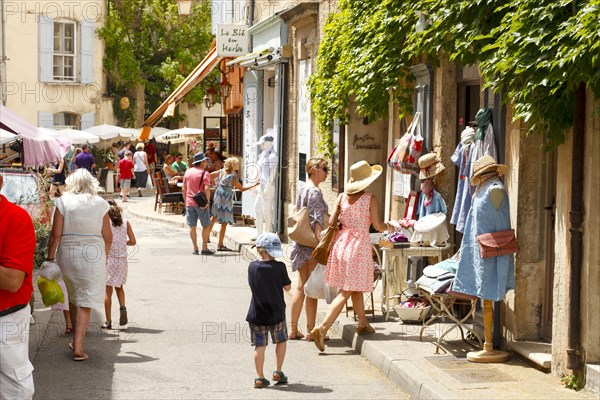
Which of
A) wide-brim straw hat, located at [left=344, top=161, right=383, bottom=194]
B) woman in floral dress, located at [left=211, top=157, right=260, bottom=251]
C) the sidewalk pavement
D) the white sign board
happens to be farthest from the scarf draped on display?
the white sign board

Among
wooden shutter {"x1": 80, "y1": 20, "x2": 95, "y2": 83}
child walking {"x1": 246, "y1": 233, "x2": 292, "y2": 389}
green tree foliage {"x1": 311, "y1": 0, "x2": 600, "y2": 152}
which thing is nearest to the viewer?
green tree foliage {"x1": 311, "y1": 0, "x2": 600, "y2": 152}

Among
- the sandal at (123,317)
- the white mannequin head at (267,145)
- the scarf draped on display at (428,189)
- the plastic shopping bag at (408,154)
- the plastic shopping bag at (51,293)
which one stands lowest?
the sandal at (123,317)

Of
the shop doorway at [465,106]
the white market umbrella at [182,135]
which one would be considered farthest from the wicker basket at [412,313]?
the white market umbrella at [182,135]

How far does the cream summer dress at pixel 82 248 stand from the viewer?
9758mm

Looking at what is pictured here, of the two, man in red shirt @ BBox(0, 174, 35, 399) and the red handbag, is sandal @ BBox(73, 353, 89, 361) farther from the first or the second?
the red handbag

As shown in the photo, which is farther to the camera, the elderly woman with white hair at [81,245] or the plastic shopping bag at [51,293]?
the elderly woman with white hair at [81,245]

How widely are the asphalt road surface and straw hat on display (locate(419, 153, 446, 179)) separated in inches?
78.9

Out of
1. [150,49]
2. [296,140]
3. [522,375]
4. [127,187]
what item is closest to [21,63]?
[150,49]

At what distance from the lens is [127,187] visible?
1287 inches

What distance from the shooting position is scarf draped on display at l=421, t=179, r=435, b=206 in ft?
37.3

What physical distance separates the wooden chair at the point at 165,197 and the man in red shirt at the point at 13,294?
790 inches

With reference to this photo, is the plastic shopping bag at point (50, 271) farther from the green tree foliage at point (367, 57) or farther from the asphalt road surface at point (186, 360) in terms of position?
the green tree foliage at point (367, 57)

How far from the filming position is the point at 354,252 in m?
10.4

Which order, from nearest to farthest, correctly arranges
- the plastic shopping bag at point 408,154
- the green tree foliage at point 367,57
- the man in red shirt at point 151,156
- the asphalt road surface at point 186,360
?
the asphalt road surface at point 186,360, the plastic shopping bag at point 408,154, the green tree foliage at point 367,57, the man in red shirt at point 151,156
